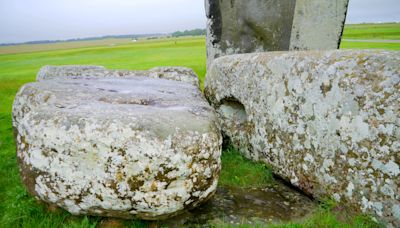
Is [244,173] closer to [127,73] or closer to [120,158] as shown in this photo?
[120,158]

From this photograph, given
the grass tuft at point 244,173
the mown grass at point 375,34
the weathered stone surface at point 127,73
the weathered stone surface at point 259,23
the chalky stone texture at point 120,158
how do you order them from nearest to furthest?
the chalky stone texture at point 120,158 → the grass tuft at point 244,173 → the weathered stone surface at point 127,73 → the weathered stone surface at point 259,23 → the mown grass at point 375,34

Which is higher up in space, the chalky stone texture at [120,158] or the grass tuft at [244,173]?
the chalky stone texture at [120,158]

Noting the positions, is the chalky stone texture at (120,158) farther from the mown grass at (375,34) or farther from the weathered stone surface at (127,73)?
the mown grass at (375,34)

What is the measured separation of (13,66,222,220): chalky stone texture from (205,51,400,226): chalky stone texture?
1161 mm

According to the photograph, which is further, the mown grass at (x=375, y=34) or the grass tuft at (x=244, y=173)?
the mown grass at (x=375, y=34)

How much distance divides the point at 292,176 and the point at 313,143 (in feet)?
1.97

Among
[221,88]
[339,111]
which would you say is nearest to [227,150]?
[221,88]

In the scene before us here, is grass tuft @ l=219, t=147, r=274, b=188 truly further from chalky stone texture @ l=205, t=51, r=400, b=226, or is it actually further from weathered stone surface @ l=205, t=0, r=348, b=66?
weathered stone surface @ l=205, t=0, r=348, b=66

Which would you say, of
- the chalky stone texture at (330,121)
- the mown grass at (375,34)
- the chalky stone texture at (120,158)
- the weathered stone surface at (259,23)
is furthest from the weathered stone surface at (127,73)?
the mown grass at (375,34)

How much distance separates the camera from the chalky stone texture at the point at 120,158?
3152 millimetres

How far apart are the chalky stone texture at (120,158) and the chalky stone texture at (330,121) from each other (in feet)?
3.81

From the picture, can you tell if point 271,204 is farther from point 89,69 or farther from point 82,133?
point 89,69

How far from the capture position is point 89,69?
26.0 ft

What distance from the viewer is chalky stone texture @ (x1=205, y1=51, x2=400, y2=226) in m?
3.17
